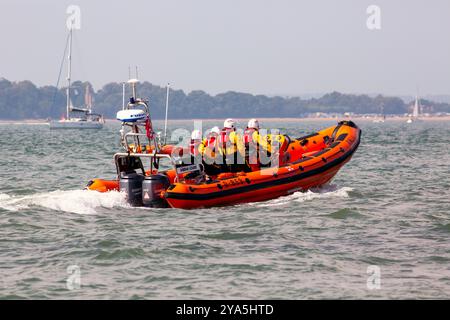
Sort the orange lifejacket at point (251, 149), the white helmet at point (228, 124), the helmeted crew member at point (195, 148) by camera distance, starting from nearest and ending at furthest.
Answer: the helmeted crew member at point (195, 148), the orange lifejacket at point (251, 149), the white helmet at point (228, 124)

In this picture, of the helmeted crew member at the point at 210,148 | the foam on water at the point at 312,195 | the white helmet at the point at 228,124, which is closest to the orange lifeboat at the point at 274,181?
the foam on water at the point at 312,195

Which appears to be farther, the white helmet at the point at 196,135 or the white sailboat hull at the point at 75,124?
the white sailboat hull at the point at 75,124

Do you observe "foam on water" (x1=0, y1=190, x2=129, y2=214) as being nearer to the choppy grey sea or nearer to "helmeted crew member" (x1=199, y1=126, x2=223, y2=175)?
the choppy grey sea

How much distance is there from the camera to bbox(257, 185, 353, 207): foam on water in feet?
46.1

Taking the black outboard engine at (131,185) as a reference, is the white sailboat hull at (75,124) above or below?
below

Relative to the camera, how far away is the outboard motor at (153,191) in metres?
13.3

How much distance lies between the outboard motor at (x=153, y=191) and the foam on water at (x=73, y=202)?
1.29 ft

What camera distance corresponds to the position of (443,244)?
10453mm

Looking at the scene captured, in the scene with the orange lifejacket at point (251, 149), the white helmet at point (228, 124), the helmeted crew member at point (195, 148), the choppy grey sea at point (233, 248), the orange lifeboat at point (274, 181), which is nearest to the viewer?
the choppy grey sea at point (233, 248)

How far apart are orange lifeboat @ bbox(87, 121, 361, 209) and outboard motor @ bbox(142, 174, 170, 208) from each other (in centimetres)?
9

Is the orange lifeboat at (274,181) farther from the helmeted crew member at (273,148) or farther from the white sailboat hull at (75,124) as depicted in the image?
the white sailboat hull at (75,124)

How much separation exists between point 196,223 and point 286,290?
3.97 metres

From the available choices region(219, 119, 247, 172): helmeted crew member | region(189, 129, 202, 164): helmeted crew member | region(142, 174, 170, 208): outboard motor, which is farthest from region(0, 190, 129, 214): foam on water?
region(219, 119, 247, 172): helmeted crew member
